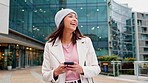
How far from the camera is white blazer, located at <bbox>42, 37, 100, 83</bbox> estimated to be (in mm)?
1639

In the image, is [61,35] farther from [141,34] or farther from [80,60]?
[141,34]

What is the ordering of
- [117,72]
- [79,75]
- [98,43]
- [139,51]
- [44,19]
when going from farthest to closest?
1. [139,51]
2. [44,19]
3. [98,43]
4. [117,72]
5. [79,75]

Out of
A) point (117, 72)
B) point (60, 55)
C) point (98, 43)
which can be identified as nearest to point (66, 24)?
point (60, 55)

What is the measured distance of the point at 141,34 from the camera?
64125 millimetres

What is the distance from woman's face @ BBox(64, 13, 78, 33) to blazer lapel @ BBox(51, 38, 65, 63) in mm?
133

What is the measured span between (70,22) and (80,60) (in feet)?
0.95

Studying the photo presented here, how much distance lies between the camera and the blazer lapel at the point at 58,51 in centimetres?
168

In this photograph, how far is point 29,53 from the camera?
36.1 metres

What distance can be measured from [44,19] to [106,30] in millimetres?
9096

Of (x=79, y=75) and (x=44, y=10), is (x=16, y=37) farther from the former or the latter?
(x=79, y=75)

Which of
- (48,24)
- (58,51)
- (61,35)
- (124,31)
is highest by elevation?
(124,31)

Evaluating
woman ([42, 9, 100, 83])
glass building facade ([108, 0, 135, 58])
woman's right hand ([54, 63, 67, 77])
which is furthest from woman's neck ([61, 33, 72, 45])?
glass building facade ([108, 0, 135, 58])

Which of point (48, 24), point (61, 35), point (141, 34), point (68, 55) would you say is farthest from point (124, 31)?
point (68, 55)

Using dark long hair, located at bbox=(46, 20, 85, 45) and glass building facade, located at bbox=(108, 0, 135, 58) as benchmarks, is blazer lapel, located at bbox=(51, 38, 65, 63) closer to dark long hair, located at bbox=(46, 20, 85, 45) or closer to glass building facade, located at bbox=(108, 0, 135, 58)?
dark long hair, located at bbox=(46, 20, 85, 45)
